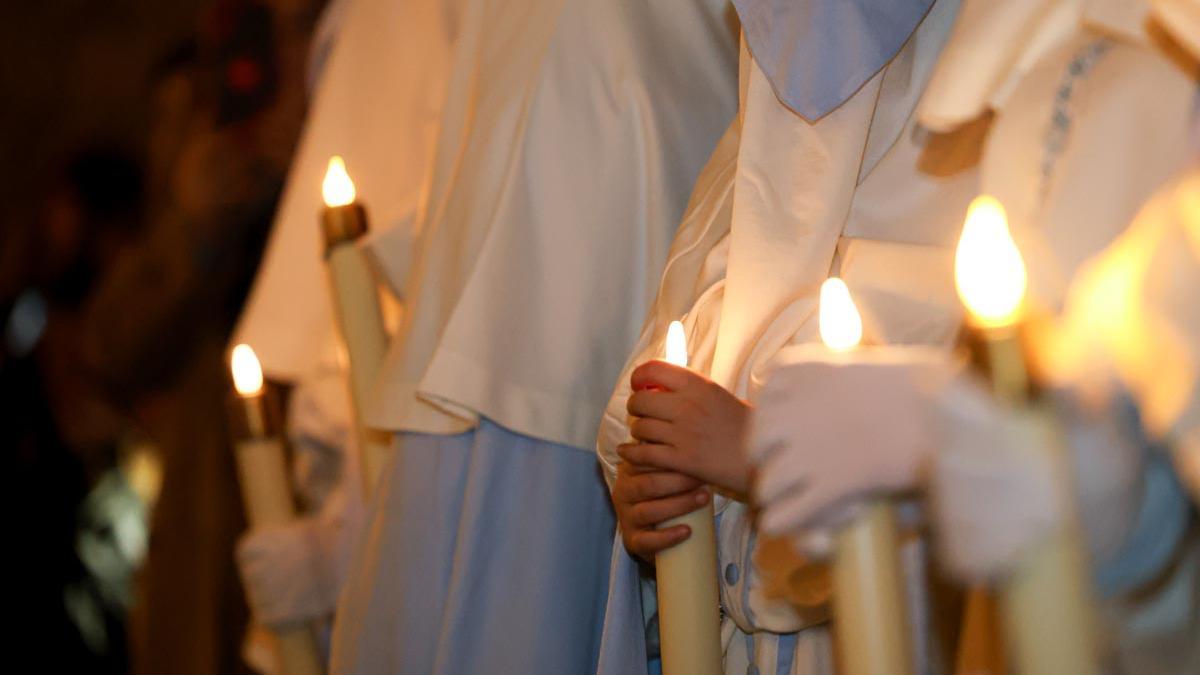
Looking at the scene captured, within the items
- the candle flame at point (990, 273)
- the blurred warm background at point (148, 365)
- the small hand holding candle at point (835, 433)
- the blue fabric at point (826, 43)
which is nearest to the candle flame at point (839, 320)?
the small hand holding candle at point (835, 433)

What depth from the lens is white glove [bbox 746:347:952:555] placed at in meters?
0.58

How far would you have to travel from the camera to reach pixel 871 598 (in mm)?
563

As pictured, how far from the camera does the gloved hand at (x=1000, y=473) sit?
49 centimetres

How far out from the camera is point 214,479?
1.92m

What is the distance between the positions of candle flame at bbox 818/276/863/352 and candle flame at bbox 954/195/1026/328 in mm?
109

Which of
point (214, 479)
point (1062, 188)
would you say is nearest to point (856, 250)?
point (1062, 188)

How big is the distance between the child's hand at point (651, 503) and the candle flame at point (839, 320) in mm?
168

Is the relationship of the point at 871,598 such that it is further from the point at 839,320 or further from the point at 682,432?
the point at 682,432

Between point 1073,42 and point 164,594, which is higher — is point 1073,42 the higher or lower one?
the higher one

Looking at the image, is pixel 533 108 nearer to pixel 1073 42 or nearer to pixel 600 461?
pixel 600 461

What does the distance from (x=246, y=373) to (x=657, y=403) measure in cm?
50

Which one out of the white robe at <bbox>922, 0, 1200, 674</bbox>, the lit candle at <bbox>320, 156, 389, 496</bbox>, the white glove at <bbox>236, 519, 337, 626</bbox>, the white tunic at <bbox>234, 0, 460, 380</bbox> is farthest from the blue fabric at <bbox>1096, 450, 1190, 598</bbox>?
the white tunic at <bbox>234, 0, 460, 380</bbox>

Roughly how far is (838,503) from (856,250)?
38cm

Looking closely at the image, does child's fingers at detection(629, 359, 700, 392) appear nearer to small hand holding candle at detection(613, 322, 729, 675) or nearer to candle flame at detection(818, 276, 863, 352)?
small hand holding candle at detection(613, 322, 729, 675)
